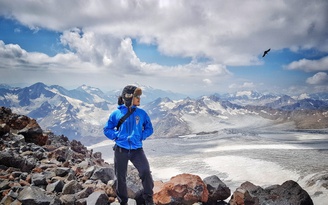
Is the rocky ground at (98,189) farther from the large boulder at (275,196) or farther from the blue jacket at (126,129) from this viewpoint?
the blue jacket at (126,129)

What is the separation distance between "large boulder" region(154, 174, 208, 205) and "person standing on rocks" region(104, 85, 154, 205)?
5.91 feet

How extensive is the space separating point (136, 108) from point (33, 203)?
410 centimetres

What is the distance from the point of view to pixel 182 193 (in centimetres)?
945

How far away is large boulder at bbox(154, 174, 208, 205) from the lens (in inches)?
366

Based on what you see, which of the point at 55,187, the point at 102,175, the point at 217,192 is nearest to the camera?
the point at 55,187

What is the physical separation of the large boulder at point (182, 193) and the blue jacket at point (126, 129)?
304 centimetres

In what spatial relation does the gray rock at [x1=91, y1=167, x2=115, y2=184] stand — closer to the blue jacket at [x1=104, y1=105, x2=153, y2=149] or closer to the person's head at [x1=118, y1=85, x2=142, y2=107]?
the blue jacket at [x1=104, y1=105, x2=153, y2=149]

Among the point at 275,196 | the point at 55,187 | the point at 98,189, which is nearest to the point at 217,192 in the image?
the point at 275,196

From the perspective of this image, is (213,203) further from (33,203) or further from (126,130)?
(33,203)

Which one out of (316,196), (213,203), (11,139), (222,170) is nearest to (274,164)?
(222,170)

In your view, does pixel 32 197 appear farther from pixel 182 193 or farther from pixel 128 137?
pixel 182 193

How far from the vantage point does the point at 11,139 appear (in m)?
15.7

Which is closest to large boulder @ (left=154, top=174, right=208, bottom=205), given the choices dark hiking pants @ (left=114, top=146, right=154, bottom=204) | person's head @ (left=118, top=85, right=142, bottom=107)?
dark hiking pants @ (left=114, top=146, right=154, bottom=204)

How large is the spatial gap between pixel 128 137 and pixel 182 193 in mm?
3739
